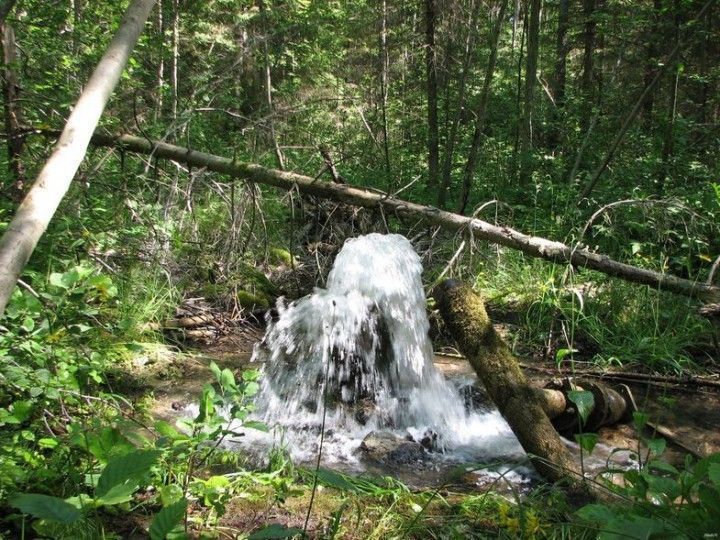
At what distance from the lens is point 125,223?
520 centimetres

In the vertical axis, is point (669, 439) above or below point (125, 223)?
below

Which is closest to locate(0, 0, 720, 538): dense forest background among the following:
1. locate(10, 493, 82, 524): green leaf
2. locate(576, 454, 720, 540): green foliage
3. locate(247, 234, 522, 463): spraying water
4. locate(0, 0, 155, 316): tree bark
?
locate(10, 493, 82, 524): green leaf

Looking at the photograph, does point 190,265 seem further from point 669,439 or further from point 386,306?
point 669,439

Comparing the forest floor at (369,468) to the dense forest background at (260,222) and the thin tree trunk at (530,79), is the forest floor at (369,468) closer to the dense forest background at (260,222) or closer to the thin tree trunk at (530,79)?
the dense forest background at (260,222)

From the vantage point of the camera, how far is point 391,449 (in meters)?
3.68

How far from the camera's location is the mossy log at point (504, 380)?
9.83ft

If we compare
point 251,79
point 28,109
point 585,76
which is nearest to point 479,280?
point 28,109

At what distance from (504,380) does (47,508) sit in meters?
2.57

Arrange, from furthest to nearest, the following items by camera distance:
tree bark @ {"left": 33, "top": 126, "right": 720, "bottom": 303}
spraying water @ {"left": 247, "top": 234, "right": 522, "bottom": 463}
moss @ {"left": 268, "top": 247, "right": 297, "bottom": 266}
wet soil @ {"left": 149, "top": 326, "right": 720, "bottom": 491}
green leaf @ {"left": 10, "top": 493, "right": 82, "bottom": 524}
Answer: moss @ {"left": 268, "top": 247, "right": 297, "bottom": 266} → tree bark @ {"left": 33, "top": 126, "right": 720, "bottom": 303} → spraying water @ {"left": 247, "top": 234, "right": 522, "bottom": 463} → wet soil @ {"left": 149, "top": 326, "right": 720, "bottom": 491} → green leaf @ {"left": 10, "top": 493, "right": 82, "bottom": 524}

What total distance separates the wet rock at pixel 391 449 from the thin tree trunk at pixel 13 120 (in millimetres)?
3296

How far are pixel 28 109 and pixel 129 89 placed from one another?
11.8 ft

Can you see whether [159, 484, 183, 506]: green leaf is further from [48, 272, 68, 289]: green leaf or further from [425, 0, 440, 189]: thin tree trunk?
[425, 0, 440, 189]: thin tree trunk

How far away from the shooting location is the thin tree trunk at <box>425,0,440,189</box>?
394 inches

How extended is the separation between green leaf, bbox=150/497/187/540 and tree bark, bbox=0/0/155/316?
873 millimetres
